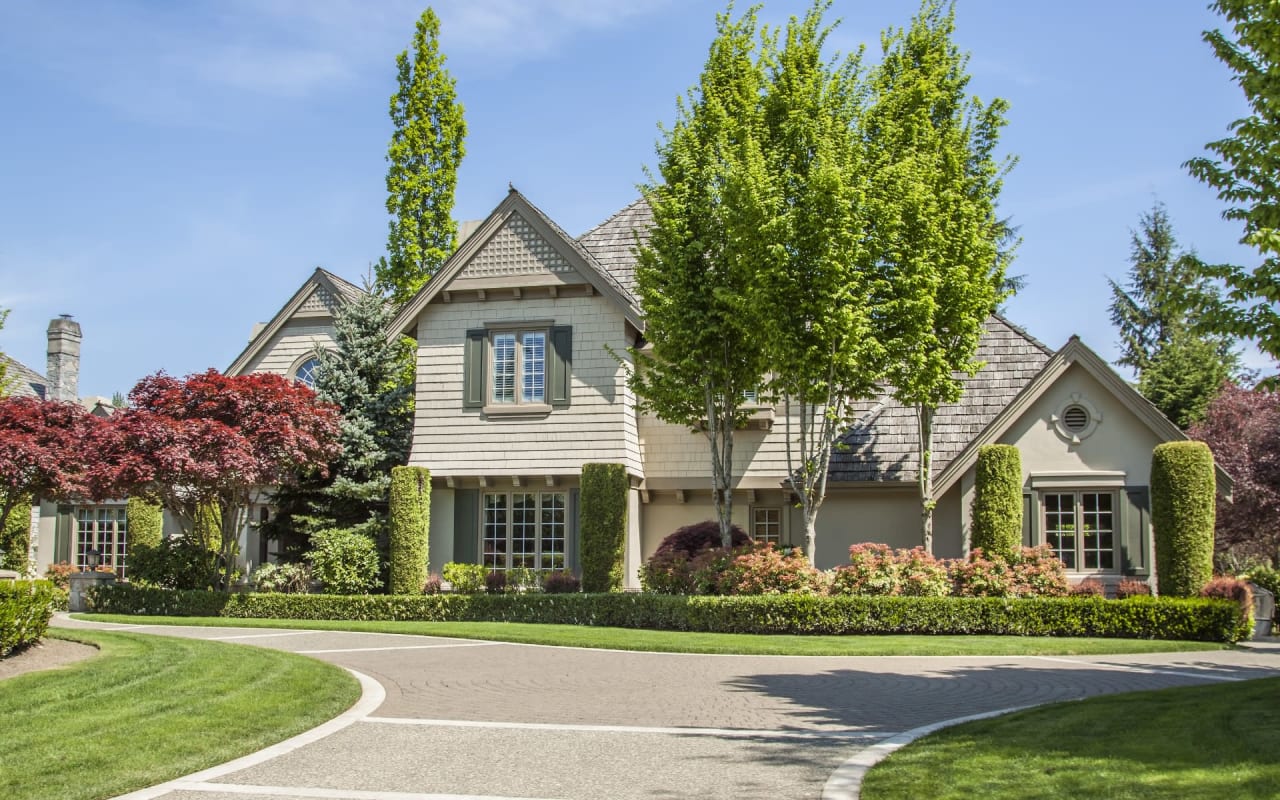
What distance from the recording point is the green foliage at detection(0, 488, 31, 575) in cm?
3158

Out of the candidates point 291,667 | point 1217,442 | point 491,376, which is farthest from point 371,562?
point 1217,442

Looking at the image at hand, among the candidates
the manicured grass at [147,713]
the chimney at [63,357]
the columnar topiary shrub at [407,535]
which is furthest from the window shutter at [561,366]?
the chimney at [63,357]

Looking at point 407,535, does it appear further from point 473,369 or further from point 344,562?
point 473,369

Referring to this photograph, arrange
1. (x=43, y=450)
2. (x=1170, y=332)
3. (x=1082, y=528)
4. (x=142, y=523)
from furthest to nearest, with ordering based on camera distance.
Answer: (x=1170, y=332), (x=142, y=523), (x=43, y=450), (x=1082, y=528)

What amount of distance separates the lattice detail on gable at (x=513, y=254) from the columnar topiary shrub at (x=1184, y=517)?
530 inches

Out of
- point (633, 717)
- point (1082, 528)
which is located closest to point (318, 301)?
point (1082, 528)

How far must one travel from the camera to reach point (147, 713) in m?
10.1

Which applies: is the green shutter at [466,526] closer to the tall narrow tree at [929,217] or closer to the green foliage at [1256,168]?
the tall narrow tree at [929,217]

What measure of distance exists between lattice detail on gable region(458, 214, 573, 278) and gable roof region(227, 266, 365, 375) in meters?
6.44

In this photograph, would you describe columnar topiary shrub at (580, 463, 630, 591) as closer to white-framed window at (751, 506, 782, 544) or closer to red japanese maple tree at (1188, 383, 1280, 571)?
white-framed window at (751, 506, 782, 544)

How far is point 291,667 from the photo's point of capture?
13.4 metres

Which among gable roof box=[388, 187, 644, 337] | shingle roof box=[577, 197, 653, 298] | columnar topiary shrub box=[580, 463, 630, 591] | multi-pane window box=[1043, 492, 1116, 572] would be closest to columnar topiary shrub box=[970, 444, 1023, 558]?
multi-pane window box=[1043, 492, 1116, 572]

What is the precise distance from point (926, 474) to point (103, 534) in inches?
912

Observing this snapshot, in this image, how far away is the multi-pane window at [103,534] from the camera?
31.7 m
